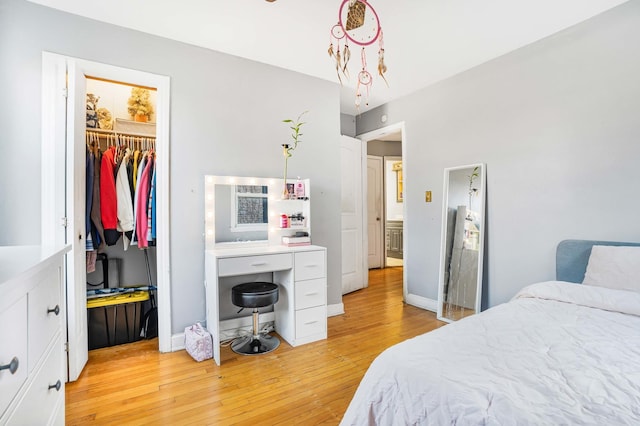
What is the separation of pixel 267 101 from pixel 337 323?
2358 mm

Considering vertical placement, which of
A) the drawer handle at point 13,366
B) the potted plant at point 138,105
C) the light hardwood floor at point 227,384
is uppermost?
the potted plant at point 138,105

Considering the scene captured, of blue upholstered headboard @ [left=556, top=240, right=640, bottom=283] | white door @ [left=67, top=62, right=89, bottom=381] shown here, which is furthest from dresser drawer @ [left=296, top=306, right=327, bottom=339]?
blue upholstered headboard @ [left=556, top=240, right=640, bottom=283]

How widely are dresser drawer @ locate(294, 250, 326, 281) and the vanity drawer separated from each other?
0.05 meters

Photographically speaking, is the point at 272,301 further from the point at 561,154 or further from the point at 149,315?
the point at 561,154

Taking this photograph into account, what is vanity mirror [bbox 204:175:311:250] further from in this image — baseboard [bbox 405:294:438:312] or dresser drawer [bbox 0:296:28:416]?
dresser drawer [bbox 0:296:28:416]

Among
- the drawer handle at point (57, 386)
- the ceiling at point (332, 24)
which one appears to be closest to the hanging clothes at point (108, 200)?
the ceiling at point (332, 24)

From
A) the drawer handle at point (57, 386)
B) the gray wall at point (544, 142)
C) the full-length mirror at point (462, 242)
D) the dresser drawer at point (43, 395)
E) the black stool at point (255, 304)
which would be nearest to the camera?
the dresser drawer at point (43, 395)

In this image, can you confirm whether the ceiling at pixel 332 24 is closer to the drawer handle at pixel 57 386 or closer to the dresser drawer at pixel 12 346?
the dresser drawer at pixel 12 346

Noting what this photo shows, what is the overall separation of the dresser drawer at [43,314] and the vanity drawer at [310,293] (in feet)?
5.63

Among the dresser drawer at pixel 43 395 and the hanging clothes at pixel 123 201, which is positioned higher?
the hanging clothes at pixel 123 201

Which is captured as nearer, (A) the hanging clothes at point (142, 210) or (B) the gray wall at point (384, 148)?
(A) the hanging clothes at point (142, 210)

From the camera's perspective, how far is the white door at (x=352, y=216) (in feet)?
14.2

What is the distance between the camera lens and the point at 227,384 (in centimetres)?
206

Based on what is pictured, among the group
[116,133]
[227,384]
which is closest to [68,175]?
[116,133]
